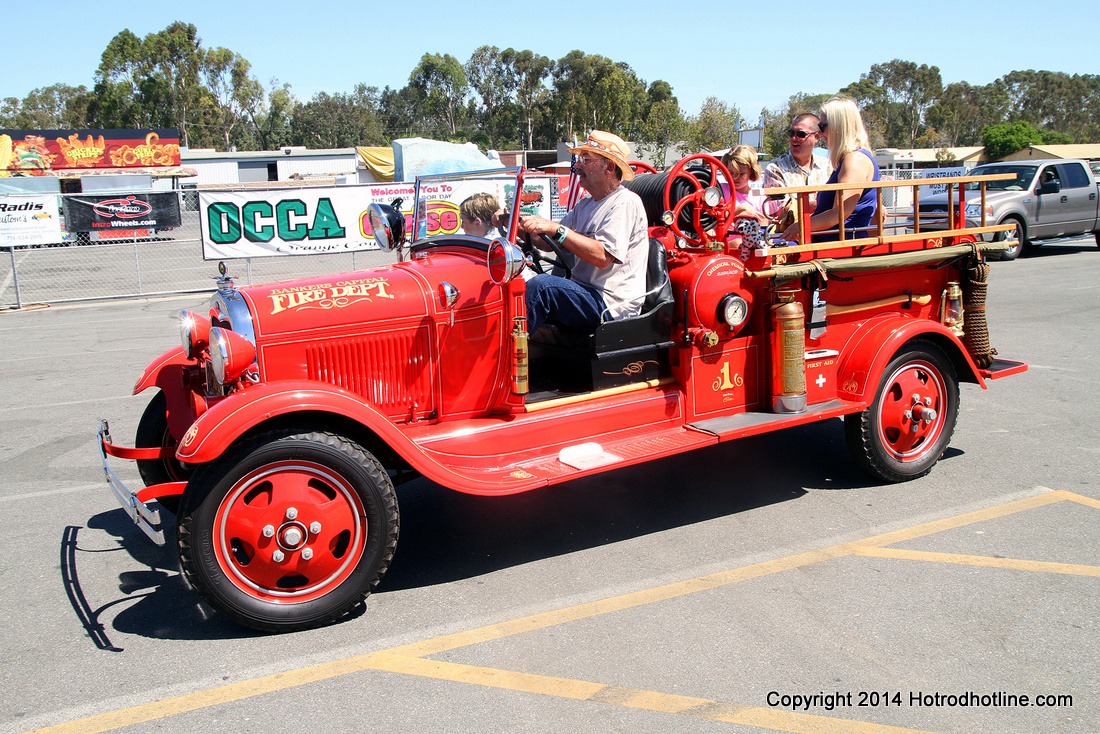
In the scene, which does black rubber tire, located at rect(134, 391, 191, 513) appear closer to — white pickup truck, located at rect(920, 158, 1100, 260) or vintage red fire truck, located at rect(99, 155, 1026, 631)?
vintage red fire truck, located at rect(99, 155, 1026, 631)

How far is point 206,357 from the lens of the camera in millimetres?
3797

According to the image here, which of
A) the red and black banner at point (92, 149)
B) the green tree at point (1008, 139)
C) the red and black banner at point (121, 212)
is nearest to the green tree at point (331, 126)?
the red and black banner at point (92, 149)

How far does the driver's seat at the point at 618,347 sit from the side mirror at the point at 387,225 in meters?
0.98

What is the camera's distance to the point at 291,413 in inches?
131

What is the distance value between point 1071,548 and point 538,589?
2608 millimetres

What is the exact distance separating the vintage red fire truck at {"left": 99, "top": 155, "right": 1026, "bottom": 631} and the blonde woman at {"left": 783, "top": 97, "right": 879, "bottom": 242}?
0.80 ft

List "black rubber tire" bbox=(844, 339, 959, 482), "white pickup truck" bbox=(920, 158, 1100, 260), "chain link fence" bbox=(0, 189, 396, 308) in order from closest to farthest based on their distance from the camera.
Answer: "black rubber tire" bbox=(844, 339, 959, 482) → "chain link fence" bbox=(0, 189, 396, 308) → "white pickup truck" bbox=(920, 158, 1100, 260)

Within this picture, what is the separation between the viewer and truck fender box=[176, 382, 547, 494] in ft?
10.1

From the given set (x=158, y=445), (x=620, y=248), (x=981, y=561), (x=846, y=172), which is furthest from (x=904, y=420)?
(x=158, y=445)

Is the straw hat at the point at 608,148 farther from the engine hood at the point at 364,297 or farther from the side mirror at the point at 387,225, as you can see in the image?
the side mirror at the point at 387,225

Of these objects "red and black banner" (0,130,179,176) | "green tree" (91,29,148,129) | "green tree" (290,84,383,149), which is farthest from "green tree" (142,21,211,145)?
"red and black banner" (0,130,179,176)

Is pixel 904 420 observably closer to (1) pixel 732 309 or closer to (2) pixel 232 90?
(1) pixel 732 309

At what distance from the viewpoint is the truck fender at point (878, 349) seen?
4.52 metres

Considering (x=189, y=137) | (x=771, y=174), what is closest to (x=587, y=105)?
(x=189, y=137)
